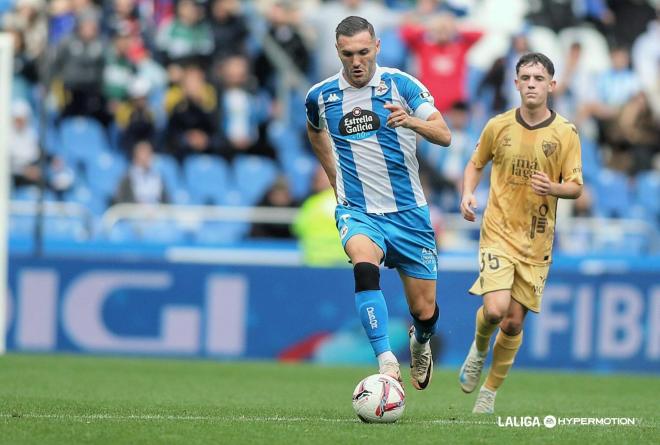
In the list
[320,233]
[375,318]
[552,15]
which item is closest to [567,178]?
[375,318]

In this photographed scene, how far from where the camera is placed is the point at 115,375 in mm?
12609

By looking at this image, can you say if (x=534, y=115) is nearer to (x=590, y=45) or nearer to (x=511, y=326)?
(x=511, y=326)

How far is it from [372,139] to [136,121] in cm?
932

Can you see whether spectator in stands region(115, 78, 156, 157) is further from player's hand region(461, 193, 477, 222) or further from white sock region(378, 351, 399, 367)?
white sock region(378, 351, 399, 367)

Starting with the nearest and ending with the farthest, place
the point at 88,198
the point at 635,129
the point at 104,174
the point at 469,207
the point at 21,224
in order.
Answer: the point at 469,207, the point at 21,224, the point at 88,198, the point at 104,174, the point at 635,129

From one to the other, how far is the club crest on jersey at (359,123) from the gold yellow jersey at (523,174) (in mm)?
1026

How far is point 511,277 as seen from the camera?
9453 millimetres

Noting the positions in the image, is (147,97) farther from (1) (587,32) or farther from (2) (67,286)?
(1) (587,32)

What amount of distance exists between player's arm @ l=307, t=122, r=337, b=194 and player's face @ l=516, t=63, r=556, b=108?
1.39 meters

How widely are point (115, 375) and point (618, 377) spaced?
18.5 feet

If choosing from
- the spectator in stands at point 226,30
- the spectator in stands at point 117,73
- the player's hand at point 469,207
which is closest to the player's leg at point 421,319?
the player's hand at point 469,207

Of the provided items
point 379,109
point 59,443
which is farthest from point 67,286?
point 59,443

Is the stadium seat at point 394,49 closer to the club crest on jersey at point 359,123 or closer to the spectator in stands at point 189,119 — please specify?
the spectator in stands at point 189,119

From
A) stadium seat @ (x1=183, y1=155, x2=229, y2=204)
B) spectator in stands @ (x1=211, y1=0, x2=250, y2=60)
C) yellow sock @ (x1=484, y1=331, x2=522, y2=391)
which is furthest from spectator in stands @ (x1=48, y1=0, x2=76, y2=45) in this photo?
yellow sock @ (x1=484, y1=331, x2=522, y2=391)
